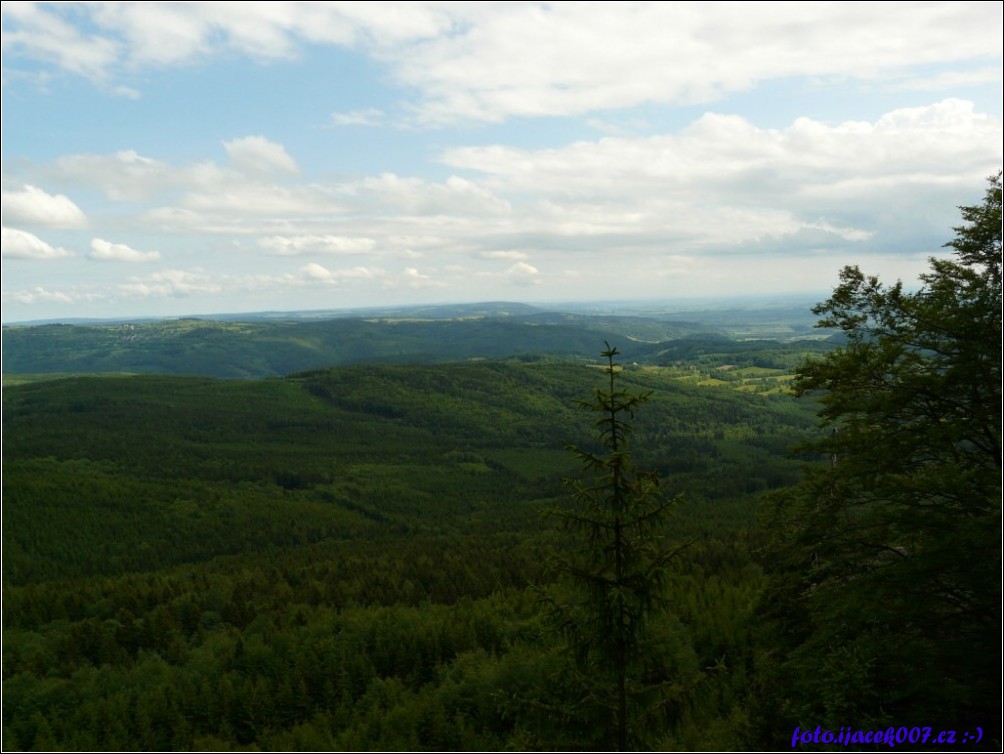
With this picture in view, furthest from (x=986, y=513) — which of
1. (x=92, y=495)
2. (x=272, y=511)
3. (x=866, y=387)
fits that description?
(x=92, y=495)

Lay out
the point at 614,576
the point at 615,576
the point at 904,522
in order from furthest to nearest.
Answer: the point at 904,522 < the point at 614,576 < the point at 615,576

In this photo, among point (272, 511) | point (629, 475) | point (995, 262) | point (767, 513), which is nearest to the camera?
point (629, 475)

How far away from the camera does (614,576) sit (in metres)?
16.5

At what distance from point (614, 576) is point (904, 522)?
11.0m

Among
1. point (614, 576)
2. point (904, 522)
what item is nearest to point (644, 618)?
point (614, 576)

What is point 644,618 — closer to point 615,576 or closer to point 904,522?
point 615,576

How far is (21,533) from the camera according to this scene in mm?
153250

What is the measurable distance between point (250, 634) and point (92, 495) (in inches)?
6148

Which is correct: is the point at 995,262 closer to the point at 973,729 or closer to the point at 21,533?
the point at 973,729

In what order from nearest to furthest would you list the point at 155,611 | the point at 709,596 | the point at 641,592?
the point at 641,592, the point at 709,596, the point at 155,611

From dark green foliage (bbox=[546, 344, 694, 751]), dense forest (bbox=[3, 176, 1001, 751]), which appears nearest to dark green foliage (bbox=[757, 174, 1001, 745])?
dense forest (bbox=[3, 176, 1001, 751])

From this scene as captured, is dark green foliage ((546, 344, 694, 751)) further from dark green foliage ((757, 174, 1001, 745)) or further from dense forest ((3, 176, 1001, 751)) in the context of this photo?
dark green foliage ((757, 174, 1001, 745))

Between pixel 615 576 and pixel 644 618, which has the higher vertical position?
pixel 615 576

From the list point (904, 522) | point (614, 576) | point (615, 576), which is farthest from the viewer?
point (904, 522)
